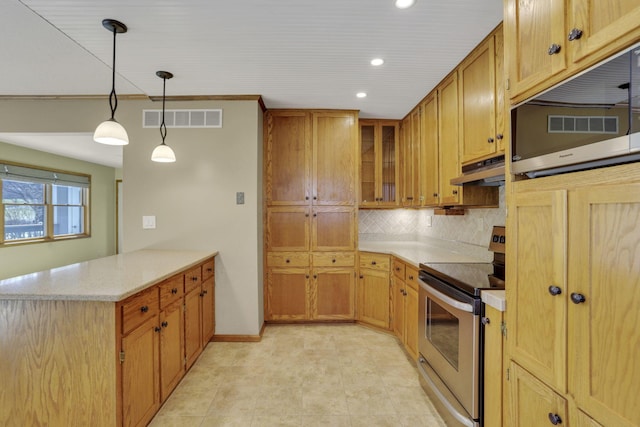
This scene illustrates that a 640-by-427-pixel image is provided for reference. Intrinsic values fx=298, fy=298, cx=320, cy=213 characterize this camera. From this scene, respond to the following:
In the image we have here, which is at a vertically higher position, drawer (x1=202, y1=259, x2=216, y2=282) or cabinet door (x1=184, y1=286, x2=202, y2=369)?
drawer (x1=202, y1=259, x2=216, y2=282)

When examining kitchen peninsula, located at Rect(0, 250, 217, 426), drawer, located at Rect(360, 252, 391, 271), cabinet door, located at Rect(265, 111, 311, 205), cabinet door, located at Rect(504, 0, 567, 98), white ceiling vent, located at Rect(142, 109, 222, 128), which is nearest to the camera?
cabinet door, located at Rect(504, 0, 567, 98)

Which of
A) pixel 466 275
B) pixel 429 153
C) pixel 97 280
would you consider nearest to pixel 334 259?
pixel 429 153

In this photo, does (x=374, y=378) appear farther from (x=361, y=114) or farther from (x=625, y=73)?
(x=361, y=114)

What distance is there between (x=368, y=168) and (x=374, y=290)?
1445 millimetres

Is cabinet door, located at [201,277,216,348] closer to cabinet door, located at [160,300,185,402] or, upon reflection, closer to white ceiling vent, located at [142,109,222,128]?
cabinet door, located at [160,300,185,402]

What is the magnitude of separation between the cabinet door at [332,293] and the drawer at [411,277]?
83cm

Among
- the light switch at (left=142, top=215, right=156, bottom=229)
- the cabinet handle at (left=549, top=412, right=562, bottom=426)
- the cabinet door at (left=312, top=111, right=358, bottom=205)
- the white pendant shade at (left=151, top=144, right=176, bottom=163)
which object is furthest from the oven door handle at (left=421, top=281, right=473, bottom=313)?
the light switch at (left=142, top=215, right=156, bottom=229)

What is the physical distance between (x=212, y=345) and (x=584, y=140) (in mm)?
3152

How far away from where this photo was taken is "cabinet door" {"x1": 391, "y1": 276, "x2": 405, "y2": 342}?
2822 millimetres

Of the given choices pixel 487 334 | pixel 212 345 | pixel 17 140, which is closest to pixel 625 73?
pixel 487 334

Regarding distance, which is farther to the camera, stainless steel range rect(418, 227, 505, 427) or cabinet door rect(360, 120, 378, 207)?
cabinet door rect(360, 120, 378, 207)

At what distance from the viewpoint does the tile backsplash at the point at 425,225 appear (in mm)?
2592

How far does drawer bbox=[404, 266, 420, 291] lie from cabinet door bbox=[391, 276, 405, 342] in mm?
136

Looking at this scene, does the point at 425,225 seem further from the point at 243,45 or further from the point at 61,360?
the point at 61,360
